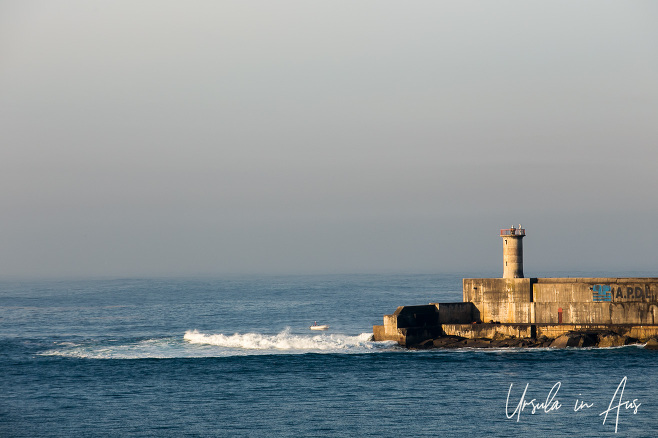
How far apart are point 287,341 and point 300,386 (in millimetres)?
16294

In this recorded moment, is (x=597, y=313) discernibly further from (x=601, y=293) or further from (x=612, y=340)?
(x=612, y=340)

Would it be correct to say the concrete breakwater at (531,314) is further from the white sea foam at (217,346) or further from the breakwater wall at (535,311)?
the white sea foam at (217,346)

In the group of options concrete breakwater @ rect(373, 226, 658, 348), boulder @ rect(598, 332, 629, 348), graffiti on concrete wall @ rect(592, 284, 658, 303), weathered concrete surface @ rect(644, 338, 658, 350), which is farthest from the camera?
concrete breakwater @ rect(373, 226, 658, 348)

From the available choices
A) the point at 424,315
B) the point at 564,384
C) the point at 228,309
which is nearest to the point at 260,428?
the point at 564,384

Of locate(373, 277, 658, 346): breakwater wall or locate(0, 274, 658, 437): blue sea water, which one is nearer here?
locate(0, 274, 658, 437): blue sea water

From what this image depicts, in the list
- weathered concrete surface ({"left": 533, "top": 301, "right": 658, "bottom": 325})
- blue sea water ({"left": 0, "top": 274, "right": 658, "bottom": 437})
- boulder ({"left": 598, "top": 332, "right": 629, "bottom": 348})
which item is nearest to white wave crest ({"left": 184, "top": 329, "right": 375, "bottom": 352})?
blue sea water ({"left": 0, "top": 274, "right": 658, "bottom": 437})

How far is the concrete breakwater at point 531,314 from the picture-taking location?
1962 inches

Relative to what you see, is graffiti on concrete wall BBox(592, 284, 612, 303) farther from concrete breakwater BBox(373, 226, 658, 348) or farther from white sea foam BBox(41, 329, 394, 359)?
white sea foam BBox(41, 329, 394, 359)

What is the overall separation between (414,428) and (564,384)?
11470 millimetres

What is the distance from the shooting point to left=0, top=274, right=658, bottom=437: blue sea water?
32.9 meters

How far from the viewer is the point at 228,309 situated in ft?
314

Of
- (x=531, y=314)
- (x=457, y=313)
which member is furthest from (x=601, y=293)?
(x=457, y=313)

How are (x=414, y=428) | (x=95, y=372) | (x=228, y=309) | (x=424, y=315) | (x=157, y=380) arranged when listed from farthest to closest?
(x=228, y=309)
(x=424, y=315)
(x=95, y=372)
(x=157, y=380)
(x=414, y=428)

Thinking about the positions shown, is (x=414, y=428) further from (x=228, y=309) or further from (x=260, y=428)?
(x=228, y=309)
